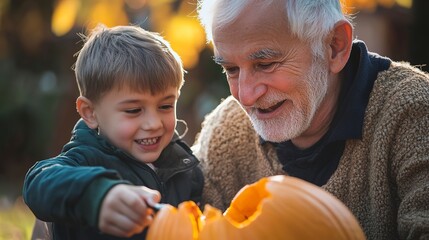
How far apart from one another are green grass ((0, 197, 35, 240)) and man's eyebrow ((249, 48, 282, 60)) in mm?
2033

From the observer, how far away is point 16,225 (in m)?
5.13

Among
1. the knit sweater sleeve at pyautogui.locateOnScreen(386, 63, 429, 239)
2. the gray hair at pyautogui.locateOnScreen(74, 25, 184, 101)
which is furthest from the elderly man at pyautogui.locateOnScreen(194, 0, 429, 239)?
the gray hair at pyautogui.locateOnScreen(74, 25, 184, 101)

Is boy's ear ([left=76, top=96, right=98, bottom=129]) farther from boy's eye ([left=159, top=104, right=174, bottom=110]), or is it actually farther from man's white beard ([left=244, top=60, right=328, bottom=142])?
man's white beard ([left=244, top=60, right=328, bottom=142])

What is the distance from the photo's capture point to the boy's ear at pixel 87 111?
119 inches

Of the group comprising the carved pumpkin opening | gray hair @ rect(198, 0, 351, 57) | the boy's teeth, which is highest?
gray hair @ rect(198, 0, 351, 57)

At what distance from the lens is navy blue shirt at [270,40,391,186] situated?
10.2 feet

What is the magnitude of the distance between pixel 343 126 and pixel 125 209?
3.70 ft

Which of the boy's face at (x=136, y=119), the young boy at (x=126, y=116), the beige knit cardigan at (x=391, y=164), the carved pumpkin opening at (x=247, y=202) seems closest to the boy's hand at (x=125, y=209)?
the carved pumpkin opening at (x=247, y=202)

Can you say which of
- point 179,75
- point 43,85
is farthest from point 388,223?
point 43,85

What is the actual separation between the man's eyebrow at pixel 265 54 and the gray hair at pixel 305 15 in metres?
0.10

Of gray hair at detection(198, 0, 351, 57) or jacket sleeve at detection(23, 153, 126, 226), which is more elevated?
gray hair at detection(198, 0, 351, 57)

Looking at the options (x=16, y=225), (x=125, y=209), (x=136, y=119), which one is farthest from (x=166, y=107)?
(x=16, y=225)

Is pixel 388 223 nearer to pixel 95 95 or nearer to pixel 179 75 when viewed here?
pixel 179 75

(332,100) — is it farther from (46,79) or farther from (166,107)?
(46,79)
